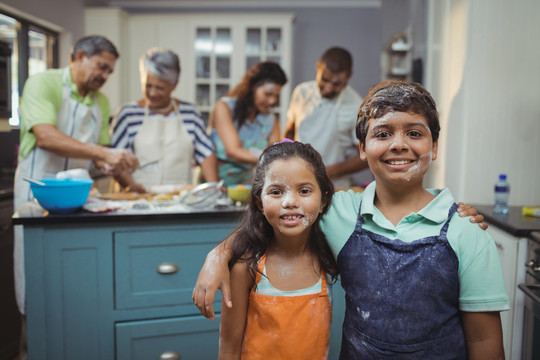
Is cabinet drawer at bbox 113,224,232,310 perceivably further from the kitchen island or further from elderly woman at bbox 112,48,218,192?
elderly woman at bbox 112,48,218,192

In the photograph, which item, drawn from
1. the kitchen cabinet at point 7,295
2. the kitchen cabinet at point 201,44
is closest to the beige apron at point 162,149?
the kitchen cabinet at point 7,295

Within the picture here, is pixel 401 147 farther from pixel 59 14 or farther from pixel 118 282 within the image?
pixel 59 14

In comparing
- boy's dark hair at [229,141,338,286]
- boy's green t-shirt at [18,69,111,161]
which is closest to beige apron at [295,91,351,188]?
boy's green t-shirt at [18,69,111,161]

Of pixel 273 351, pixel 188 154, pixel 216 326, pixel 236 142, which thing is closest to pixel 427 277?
pixel 273 351

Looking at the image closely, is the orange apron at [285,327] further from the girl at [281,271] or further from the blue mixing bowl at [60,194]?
the blue mixing bowl at [60,194]

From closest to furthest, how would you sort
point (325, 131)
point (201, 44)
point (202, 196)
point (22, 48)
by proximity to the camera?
point (202, 196) → point (325, 131) → point (22, 48) → point (201, 44)

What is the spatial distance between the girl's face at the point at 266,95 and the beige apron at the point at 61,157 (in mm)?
836

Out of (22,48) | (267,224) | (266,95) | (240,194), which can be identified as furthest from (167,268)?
(22,48)

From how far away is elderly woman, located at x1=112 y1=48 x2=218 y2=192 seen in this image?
236 centimetres

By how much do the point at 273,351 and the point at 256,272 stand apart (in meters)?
0.18

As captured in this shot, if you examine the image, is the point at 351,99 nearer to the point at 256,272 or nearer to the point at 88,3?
the point at 256,272

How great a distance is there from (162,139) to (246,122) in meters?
0.46

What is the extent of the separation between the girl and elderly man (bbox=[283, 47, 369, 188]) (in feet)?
4.31

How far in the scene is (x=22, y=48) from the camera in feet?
12.0
